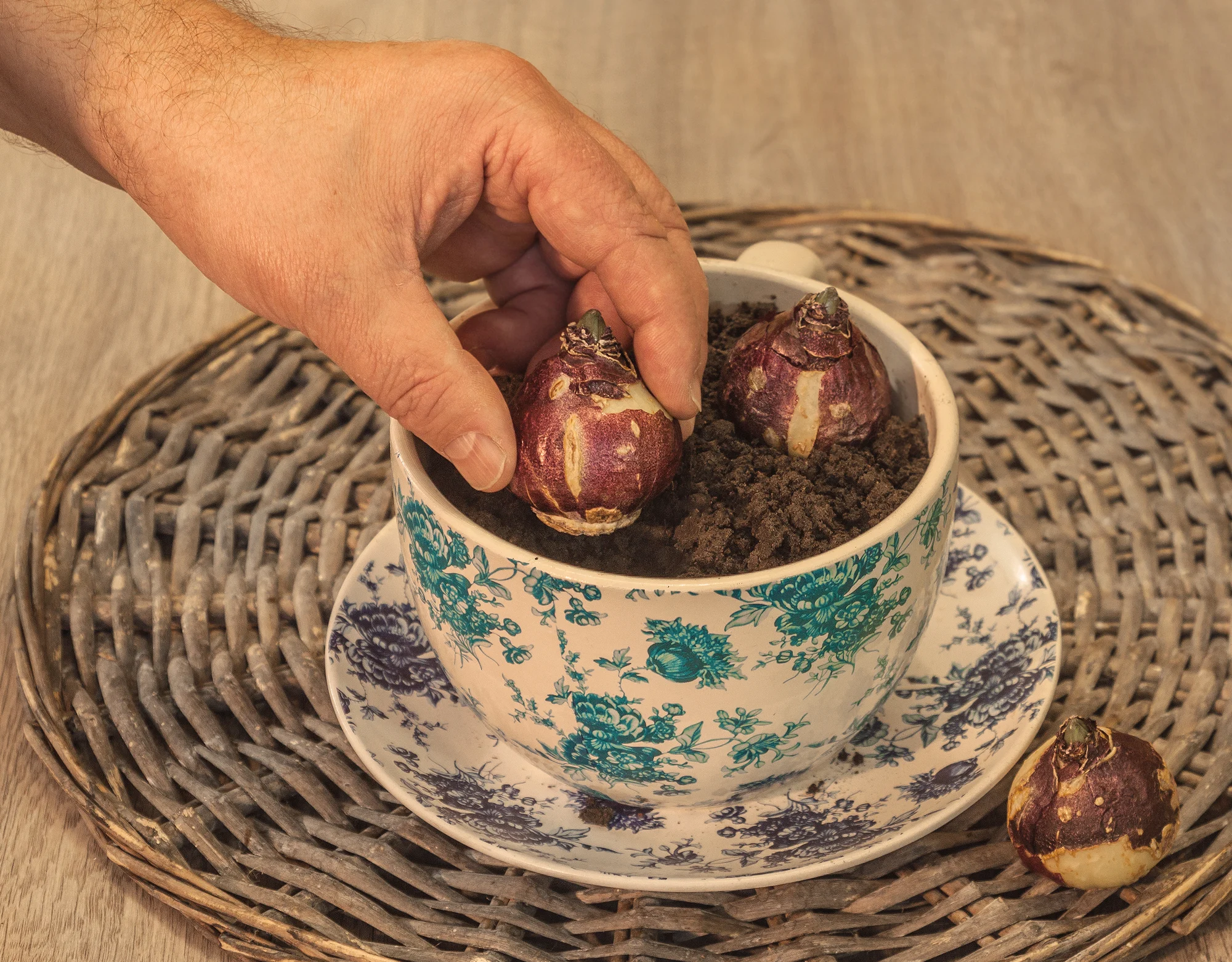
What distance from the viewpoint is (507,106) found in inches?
30.1

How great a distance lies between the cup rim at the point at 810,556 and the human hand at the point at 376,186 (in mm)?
29

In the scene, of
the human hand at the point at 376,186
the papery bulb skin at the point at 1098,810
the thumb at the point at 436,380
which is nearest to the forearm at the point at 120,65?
the human hand at the point at 376,186

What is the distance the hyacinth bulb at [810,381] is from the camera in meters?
0.80

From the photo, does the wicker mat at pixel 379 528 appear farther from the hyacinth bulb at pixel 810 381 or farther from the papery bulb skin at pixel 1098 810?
the hyacinth bulb at pixel 810 381

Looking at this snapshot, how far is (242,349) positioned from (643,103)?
0.81 m

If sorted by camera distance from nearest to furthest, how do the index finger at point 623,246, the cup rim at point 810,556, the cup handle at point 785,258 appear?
the cup rim at point 810,556
the index finger at point 623,246
the cup handle at point 785,258

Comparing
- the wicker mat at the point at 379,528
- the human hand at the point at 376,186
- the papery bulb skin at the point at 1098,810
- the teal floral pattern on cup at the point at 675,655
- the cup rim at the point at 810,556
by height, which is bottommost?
the wicker mat at the point at 379,528

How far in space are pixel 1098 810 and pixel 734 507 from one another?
0.98 ft

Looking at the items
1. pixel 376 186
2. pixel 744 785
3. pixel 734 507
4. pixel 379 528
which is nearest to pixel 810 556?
pixel 734 507

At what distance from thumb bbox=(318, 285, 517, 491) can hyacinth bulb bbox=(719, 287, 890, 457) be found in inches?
6.9

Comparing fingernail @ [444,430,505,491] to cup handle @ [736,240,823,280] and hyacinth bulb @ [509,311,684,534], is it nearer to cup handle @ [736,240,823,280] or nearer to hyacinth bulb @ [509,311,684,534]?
hyacinth bulb @ [509,311,684,534]

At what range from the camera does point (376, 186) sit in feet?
2.43

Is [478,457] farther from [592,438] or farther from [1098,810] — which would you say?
[1098,810]

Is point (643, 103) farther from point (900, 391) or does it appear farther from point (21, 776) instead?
point (21, 776)
